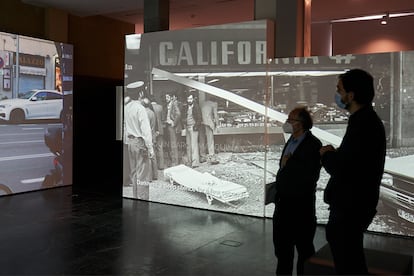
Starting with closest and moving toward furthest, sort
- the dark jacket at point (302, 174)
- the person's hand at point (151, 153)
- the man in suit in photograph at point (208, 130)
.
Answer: the dark jacket at point (302, 174), the man in suit in photograph at point (208, 130), the person's hand at point (151, 153)

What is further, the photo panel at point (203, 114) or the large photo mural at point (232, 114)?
the photo panel at point (203, 114)

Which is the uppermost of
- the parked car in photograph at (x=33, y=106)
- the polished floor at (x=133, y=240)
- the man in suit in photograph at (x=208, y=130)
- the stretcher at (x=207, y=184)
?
the parked car in photograph at (x=33, y=106)

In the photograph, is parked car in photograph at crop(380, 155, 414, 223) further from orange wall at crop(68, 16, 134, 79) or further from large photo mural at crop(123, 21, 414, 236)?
orange wall at crop(68, 16, 134, 79)

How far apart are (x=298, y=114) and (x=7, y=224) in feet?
13.4

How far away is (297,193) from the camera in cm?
320

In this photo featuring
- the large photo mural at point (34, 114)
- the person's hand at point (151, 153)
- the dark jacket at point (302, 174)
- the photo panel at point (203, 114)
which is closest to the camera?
the dark jacket at point (302, 174)

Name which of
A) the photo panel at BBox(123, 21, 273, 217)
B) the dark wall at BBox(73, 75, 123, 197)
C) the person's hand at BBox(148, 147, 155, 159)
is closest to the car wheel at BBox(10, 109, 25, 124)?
the photo panel at BBox(123, 21, 273, 217)

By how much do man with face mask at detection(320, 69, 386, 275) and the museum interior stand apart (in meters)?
0.24

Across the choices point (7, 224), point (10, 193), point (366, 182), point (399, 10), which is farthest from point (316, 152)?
point (399, 10)

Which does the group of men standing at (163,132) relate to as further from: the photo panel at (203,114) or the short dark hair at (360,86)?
the short dark hair at (360,86)

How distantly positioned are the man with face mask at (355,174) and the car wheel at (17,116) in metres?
6.39

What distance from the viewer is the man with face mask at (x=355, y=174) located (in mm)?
2355

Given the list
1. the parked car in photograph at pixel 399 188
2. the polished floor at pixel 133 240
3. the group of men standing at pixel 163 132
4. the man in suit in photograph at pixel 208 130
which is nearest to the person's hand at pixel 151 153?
the group of men standing at pixel 163 132

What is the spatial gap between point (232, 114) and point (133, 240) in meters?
2.28
